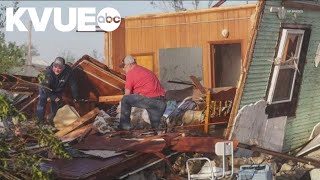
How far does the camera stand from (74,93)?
12117 mm

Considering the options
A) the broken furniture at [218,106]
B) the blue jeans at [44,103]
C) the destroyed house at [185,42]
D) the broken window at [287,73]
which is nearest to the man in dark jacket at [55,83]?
the blue jeans at [44,103]

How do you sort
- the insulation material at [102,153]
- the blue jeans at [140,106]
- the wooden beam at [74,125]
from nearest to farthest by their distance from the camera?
the insulation material at [102,153] < the wooden beam at [74,125] < the blue jeans at [140,106]

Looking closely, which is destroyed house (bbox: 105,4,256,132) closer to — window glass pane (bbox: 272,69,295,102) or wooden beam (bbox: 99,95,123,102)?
wooden beam (bbox: 99,95,123,102)

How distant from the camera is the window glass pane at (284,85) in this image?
11438 millimetres

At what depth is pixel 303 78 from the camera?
1213 centimetres

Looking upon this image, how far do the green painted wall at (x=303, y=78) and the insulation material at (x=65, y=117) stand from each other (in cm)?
303

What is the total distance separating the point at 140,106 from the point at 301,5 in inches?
147

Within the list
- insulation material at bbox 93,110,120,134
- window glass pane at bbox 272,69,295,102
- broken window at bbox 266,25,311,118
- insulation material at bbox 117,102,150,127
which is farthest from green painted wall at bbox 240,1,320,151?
insulation material at bbox 93,110,120,134

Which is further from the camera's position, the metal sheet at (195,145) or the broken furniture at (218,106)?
the broken furniture at (218,106)

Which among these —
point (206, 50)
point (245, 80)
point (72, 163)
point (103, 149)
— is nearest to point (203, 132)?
point (245, 80)

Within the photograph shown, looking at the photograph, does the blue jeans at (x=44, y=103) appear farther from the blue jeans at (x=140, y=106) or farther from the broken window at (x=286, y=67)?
the broken window at (x=286, y=67)

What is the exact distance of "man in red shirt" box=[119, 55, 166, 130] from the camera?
10172 mm

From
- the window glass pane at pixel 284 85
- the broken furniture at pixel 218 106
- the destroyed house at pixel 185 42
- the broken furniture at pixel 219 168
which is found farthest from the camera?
the destroyed house at pixel 185 42

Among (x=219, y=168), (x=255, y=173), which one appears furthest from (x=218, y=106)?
(x=255, y=173)
